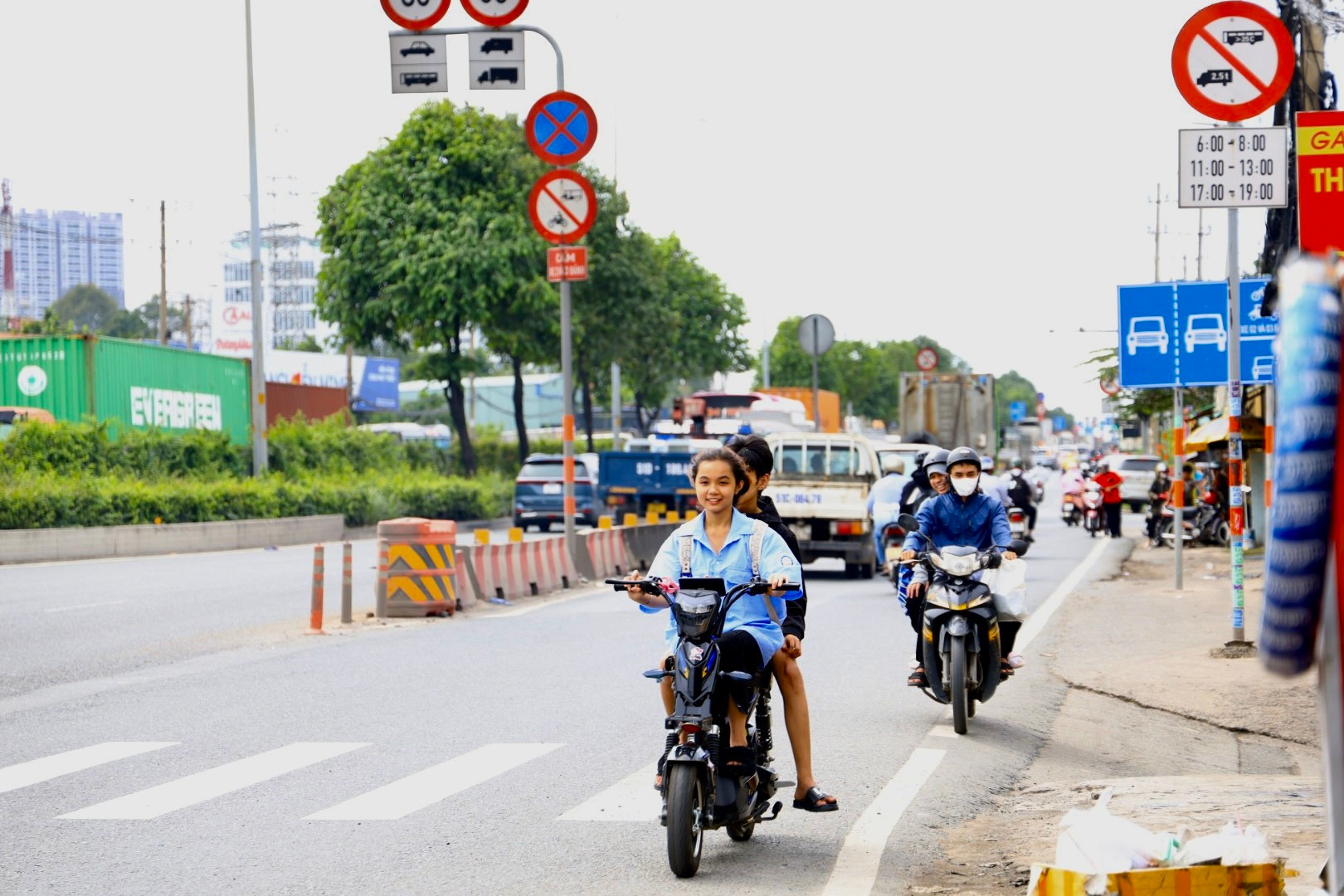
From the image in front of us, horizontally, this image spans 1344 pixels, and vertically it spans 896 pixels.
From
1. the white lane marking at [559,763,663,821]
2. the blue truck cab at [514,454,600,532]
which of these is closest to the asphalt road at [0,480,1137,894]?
the white lane marking at [559,763,663,821]

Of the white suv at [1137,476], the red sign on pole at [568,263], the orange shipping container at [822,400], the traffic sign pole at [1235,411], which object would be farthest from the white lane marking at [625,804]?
the orange shipping container at [822,400]

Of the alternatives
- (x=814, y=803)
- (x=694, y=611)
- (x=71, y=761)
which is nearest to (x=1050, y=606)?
(x=71, y=761)

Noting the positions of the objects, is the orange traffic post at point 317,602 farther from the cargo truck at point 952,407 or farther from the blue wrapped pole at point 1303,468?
the cargo truck at point 952,407

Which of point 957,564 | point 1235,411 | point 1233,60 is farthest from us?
point 1235,411

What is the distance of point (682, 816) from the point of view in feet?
20.6

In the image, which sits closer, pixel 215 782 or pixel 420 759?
pixel 215 782

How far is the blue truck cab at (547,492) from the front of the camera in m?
39.5

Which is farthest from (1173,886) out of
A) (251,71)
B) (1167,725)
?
(251,71)

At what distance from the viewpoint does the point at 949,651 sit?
1021 cm

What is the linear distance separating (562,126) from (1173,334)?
6856 millimetres

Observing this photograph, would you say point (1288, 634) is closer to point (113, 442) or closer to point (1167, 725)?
point (1167, 725)

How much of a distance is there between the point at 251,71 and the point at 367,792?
3175 cm

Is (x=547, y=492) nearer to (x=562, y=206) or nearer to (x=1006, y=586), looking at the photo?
(x=562, y=206)

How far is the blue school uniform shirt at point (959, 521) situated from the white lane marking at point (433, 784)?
2515 millimetres
